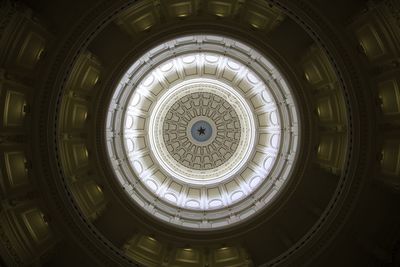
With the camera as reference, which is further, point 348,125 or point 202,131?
point 202,131

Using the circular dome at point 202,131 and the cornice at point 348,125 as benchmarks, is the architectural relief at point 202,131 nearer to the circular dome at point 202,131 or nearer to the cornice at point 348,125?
the circular dome at point 202,131

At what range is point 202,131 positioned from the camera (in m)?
26.6

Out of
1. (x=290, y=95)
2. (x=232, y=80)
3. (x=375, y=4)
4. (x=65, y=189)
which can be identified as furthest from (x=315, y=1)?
(x=65, y=189)

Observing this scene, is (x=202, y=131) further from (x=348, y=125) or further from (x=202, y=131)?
(x=348, y=125)

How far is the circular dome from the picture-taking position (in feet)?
59.8

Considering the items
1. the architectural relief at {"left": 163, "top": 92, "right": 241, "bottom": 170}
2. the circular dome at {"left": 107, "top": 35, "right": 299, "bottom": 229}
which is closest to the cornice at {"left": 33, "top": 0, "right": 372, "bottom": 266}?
the circular dome at {"left": 107, "top": 35, "right": 299, "bottom": 229}

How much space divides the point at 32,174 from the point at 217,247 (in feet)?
29.6

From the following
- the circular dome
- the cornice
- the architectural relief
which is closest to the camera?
the cornice

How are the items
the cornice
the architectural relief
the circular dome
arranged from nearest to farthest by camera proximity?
the cornice, the circular dome, the architectural relief

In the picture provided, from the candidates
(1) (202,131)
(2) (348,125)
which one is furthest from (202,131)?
(2) (348,125)

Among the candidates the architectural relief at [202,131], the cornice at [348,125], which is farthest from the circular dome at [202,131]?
the cornice at [348,125]

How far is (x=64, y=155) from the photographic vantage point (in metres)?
16.0

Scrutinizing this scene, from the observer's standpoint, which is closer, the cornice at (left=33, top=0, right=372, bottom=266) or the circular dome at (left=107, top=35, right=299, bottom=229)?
the cornice at (left=33, top=0, right=372, bottom=266)

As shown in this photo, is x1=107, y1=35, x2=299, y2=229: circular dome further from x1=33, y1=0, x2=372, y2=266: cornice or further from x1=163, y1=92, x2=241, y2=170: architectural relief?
x1=33, y1=0, x2=372, y2=266: cornice
